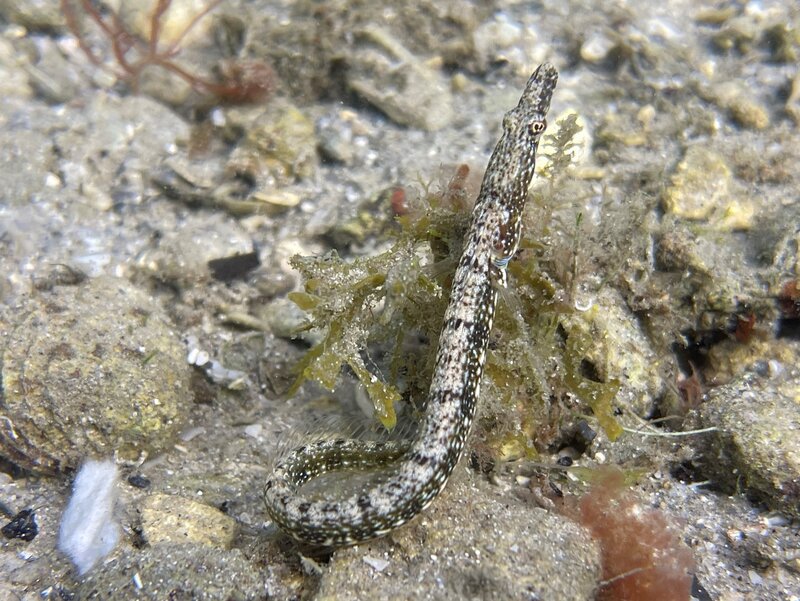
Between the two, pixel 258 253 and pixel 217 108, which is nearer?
pixel 258 253

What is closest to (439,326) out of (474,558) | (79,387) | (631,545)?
(474,558)

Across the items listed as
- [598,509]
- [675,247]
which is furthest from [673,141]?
[598,509]

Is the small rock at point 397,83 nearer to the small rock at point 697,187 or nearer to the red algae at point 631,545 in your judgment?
the small rock at point 697,187

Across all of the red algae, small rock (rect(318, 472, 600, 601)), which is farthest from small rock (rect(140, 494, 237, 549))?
the red algae

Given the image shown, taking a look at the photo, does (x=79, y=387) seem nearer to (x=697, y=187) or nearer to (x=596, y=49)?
(x=697, y=187)

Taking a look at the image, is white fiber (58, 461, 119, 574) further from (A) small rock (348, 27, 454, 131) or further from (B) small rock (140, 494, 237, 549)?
(A) small rock (348, 27, 454, 131)

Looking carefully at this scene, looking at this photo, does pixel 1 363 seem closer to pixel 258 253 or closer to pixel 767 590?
pixel 258 253
